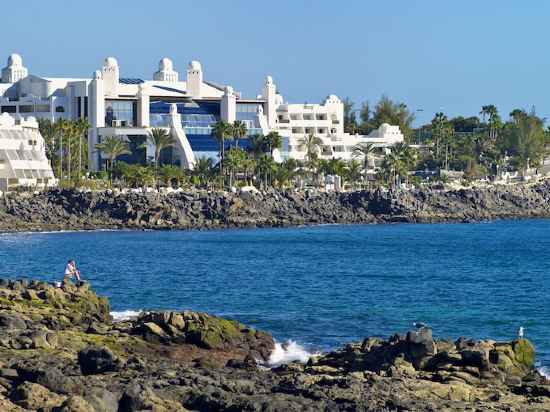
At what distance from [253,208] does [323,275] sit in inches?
2133

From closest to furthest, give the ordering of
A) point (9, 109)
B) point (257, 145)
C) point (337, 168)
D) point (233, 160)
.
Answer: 1. point (233, 160)
2. point (257, 145)
3. point (337, 168)
4. point (9, 109)

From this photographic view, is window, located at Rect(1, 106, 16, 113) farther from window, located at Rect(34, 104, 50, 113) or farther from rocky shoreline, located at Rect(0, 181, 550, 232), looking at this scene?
rocky shoreline, located at Rect(0, 181, 550, 232)

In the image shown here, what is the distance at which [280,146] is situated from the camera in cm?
14088

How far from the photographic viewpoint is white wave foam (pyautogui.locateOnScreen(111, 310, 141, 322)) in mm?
46297

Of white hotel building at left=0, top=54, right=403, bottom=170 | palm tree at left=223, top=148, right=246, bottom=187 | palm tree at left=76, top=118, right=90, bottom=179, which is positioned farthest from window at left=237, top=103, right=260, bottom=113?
palm tree at left=76, top=118, right=90, bottom=179

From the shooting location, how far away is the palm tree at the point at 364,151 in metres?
153

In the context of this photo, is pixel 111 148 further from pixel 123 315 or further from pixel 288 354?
pixel 288 354

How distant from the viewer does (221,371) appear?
105 feet

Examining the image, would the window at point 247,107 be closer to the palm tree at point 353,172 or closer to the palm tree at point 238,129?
the palm tree at point 238,129

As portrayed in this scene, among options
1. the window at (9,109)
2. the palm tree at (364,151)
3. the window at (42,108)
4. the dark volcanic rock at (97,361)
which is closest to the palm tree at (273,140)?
the palm tree at (364,151)

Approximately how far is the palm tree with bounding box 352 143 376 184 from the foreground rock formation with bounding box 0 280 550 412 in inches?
4440

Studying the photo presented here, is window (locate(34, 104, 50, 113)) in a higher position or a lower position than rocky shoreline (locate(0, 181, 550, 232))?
higher

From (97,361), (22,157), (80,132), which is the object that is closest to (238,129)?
(80,132)

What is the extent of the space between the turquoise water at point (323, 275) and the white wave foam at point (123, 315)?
2.57 meters
